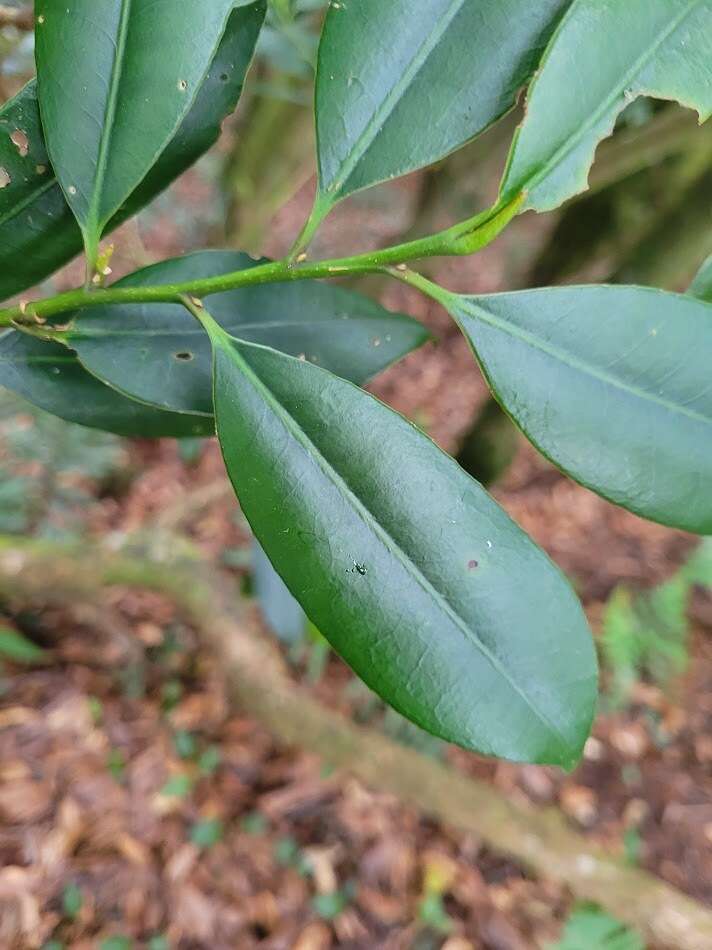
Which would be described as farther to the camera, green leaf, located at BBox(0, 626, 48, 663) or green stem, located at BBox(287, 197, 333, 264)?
green leaf, located at BBox(0, 626, 48, 663)

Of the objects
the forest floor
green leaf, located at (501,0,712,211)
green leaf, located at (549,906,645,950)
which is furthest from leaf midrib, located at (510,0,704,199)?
Result: green leaf, located at (549,906,645,950)

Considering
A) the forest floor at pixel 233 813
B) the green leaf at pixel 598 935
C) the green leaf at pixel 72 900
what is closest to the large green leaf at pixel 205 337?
the forest floor at pixel 233 813

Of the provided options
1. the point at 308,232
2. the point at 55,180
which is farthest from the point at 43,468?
the point at 308,232

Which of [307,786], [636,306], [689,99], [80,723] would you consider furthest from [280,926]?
[689,99]

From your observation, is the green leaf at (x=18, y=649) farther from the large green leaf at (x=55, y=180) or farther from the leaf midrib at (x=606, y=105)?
the leaf midrib at (x=606, y=105)

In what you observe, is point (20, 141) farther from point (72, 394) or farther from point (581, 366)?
point (581, 366)

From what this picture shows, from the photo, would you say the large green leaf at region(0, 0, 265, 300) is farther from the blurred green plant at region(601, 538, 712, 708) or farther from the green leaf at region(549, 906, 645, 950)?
the blurred green plant at region(601, 538, 712, 708)
